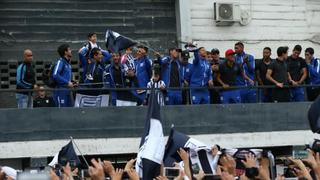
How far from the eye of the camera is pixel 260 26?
2011 cm

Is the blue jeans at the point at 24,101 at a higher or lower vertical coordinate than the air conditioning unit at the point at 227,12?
lower

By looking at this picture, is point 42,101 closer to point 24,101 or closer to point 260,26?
point 24,101

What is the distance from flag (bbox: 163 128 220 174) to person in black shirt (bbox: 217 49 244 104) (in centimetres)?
523

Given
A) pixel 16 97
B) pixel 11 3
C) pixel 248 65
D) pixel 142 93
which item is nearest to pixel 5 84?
pixel 11 3

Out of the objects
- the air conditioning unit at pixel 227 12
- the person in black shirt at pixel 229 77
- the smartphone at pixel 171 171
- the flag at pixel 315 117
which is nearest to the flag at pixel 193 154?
the smartphone at pixel 171 171

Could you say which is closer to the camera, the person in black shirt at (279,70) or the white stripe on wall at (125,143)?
the white stripe on wall at (125,143)

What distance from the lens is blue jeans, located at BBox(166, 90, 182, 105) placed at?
49.1 ft

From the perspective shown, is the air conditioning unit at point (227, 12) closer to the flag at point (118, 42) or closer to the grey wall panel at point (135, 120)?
the grey wall panel at point (135, 120)

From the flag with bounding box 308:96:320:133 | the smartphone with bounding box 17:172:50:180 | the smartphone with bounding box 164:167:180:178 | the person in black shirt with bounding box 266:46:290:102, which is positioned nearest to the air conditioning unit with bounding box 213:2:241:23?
the person in black shirt with bounding box 266:46:290:102

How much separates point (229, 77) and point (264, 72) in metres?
0.84

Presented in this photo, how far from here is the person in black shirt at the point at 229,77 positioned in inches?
587

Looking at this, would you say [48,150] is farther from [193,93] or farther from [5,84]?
[5,84]

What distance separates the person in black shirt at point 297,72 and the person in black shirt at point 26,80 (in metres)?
4.97

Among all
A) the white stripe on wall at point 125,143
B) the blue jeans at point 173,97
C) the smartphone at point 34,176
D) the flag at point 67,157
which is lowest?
the white stripe on wall at point 125,143
